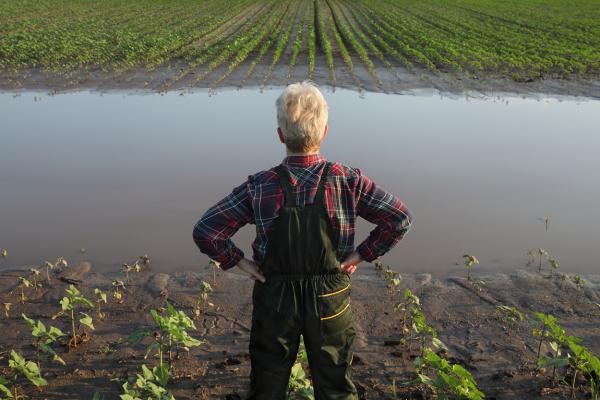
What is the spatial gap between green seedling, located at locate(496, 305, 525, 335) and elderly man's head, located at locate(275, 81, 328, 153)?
8.56 ft

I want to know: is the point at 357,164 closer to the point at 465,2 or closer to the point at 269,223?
the point at 269,223

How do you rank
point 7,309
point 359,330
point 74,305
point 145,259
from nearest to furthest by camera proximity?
point 74,305, point 359,330, point 7,309, point 145,259

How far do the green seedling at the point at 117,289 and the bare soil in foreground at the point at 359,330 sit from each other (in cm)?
5

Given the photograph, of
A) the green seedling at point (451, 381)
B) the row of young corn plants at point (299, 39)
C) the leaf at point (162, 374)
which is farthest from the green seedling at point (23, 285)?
the row of young corn plants at point (299, 39)

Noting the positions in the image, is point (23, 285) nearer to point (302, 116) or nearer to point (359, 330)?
point (359, 330)

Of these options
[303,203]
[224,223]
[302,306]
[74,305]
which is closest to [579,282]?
[302,306]

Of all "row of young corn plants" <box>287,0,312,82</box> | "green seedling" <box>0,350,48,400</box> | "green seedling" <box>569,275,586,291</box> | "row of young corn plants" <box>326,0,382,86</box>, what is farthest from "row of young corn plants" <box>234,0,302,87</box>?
"green seedling" <box>0,350,48,400</box>

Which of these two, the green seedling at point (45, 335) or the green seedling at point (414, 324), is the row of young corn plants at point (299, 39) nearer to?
the green seedling at point (414, 324)

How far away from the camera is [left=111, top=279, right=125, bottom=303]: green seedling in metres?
5.09

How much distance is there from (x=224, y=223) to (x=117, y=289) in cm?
282

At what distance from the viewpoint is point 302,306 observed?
9.34 ft

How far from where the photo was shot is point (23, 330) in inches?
183

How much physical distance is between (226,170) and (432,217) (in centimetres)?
288

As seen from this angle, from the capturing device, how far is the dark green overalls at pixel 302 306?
2.78m
